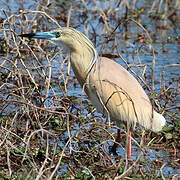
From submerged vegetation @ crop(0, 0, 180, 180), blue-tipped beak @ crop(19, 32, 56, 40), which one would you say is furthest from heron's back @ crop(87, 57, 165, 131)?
blue-tipped beak @ crop(19, 32, 56, 40)

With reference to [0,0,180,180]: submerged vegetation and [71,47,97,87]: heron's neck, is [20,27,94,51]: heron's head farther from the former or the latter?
[0,0,180,180]: submerged vegetation

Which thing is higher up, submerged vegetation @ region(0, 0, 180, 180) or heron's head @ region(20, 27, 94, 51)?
heron's head @ region(20, 27, 94, 51)

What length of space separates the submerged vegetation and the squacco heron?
16 cm

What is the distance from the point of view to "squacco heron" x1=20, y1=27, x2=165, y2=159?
15.5ft

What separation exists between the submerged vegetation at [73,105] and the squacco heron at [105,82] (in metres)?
0.16

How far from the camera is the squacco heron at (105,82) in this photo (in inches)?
185

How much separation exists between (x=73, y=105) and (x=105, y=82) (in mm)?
383

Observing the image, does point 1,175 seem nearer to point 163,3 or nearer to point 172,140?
point 172,140

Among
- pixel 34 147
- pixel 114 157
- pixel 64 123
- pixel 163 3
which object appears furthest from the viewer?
pixel 163 3

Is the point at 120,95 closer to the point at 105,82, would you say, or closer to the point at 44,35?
the point at 105,82

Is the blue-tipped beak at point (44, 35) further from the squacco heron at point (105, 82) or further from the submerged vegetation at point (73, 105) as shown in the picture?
the submerged vegetation at point (73, 105)

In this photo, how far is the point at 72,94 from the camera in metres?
6.29

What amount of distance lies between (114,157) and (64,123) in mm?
739

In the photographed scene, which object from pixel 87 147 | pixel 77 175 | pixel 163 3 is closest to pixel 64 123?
pixel 87 147
